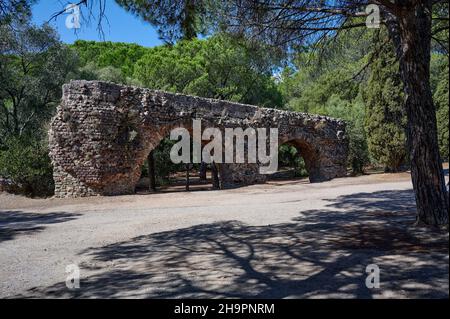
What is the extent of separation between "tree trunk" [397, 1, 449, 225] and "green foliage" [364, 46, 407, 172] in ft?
45.8

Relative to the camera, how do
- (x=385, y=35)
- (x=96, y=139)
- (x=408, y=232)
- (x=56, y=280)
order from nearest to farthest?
(x=56, y=280) < (x=408, y=232) < (x=385, y=35) < (x=96, y=139)

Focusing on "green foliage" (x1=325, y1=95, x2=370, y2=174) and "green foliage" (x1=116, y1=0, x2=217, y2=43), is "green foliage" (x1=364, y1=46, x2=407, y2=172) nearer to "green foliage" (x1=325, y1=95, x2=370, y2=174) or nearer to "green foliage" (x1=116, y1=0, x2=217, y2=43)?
"green foliage" (x1=325, y1=95, x2=370, y2=174)

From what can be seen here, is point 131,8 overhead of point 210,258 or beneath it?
overhead

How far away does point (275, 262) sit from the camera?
4520 mm

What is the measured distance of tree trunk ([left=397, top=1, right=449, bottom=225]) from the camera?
547 centimetres

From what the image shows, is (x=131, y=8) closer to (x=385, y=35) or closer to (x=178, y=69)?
(x=385, y=35)

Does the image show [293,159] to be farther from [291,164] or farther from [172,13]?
[172,13]

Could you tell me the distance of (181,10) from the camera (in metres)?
6.79

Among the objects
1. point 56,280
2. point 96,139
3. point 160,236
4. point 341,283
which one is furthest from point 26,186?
point 341,283

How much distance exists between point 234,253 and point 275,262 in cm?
75

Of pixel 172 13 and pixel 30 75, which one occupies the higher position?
pixel 30 75

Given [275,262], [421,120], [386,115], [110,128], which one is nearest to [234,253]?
[275,262]

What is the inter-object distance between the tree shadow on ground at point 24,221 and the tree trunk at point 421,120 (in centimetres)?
723

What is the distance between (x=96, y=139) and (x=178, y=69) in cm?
1137
